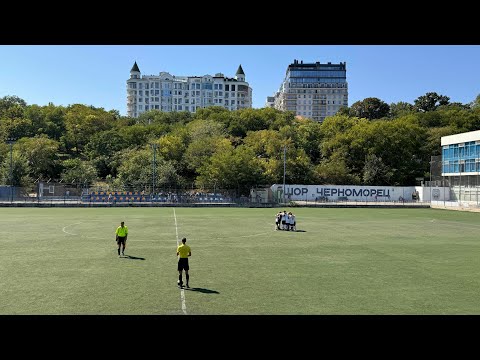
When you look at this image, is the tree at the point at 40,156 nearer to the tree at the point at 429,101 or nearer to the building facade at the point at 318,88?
the tree at the point at 429,101

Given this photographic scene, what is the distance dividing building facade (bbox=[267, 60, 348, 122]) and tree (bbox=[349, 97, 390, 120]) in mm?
57353

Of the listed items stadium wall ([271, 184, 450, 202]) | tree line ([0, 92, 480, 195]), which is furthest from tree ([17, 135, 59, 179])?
stadium wall ([271, 184, 450, 202])

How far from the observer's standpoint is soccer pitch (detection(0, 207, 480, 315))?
38.0 ft

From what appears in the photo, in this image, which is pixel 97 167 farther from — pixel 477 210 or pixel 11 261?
pixel 11 261

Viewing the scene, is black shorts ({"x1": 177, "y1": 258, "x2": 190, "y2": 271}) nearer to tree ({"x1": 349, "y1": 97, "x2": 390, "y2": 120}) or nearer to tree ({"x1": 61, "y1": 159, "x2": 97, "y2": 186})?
tree ({"x1": 61, "y1": 159, "x2": 97, "y2": 186})

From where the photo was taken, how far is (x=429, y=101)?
11750 centimetres

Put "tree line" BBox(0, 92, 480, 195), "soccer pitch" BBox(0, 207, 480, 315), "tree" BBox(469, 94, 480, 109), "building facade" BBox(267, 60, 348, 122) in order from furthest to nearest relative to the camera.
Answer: "building facade" BBox(267, 60, 348, 122) < "tree" BBox(469, 94, 480, 109) < "tree line" BBox(0, 92, 480, 195) < "soccer pitch" BBox(0, 207, 480, 315)

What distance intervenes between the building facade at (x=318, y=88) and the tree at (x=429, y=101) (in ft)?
202

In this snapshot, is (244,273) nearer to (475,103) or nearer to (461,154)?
(461,154)

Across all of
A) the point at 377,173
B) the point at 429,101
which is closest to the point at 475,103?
the point at 429,101

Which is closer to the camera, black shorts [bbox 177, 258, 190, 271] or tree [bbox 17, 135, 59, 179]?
black shorts [bbox 177, 258, 190, 271]

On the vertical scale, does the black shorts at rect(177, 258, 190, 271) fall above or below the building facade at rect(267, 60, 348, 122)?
below

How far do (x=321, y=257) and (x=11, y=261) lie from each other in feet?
41.6

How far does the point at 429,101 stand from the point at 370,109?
583 inches
